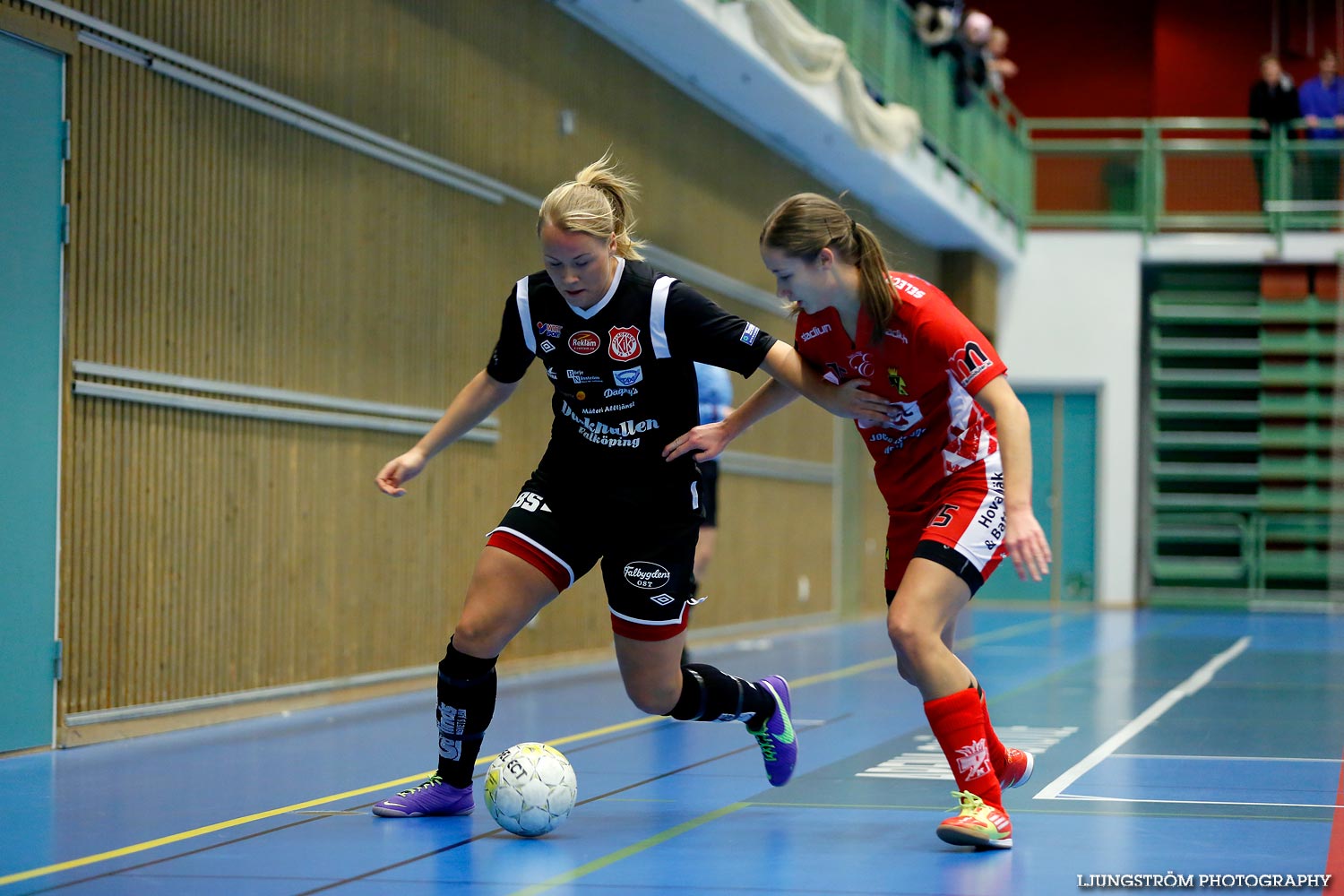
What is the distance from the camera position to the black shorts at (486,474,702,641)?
4727 mm

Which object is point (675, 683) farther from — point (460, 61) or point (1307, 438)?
point (1307, 438)

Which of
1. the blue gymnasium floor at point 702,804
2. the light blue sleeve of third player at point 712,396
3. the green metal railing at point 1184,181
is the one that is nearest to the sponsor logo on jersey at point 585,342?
the blue gymnasium floor at point 702,804

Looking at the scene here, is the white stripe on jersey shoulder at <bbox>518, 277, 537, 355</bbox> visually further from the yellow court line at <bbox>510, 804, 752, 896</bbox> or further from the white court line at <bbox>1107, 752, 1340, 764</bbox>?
the white court line at <bbox>1107, 752, 1340, 764</bbox>

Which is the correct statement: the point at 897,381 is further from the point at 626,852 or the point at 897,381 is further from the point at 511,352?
the point at 626,852

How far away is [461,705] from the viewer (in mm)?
4719

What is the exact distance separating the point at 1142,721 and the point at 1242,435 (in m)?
15.8

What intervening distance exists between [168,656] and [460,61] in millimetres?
4283

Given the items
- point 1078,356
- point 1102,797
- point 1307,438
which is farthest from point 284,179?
point 1307,438

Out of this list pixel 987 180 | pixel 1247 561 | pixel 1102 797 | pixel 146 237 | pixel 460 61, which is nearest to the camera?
pixel 1102 797

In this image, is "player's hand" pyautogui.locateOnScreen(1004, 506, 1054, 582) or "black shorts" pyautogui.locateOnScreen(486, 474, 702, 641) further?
"black shorts" pyautogui.locateOnScreen(486, 474, 702, 641)

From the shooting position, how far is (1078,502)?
22391mm

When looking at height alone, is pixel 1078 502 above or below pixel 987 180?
below

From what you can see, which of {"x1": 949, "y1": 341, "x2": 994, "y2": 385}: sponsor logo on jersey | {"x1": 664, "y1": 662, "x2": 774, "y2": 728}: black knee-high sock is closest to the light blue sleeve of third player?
{"x1": 664, "y1": 662, "x2": 774, "y2": 728}: black knee-high sock

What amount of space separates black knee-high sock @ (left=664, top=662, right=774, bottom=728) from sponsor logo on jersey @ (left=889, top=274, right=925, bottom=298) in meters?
1.40
